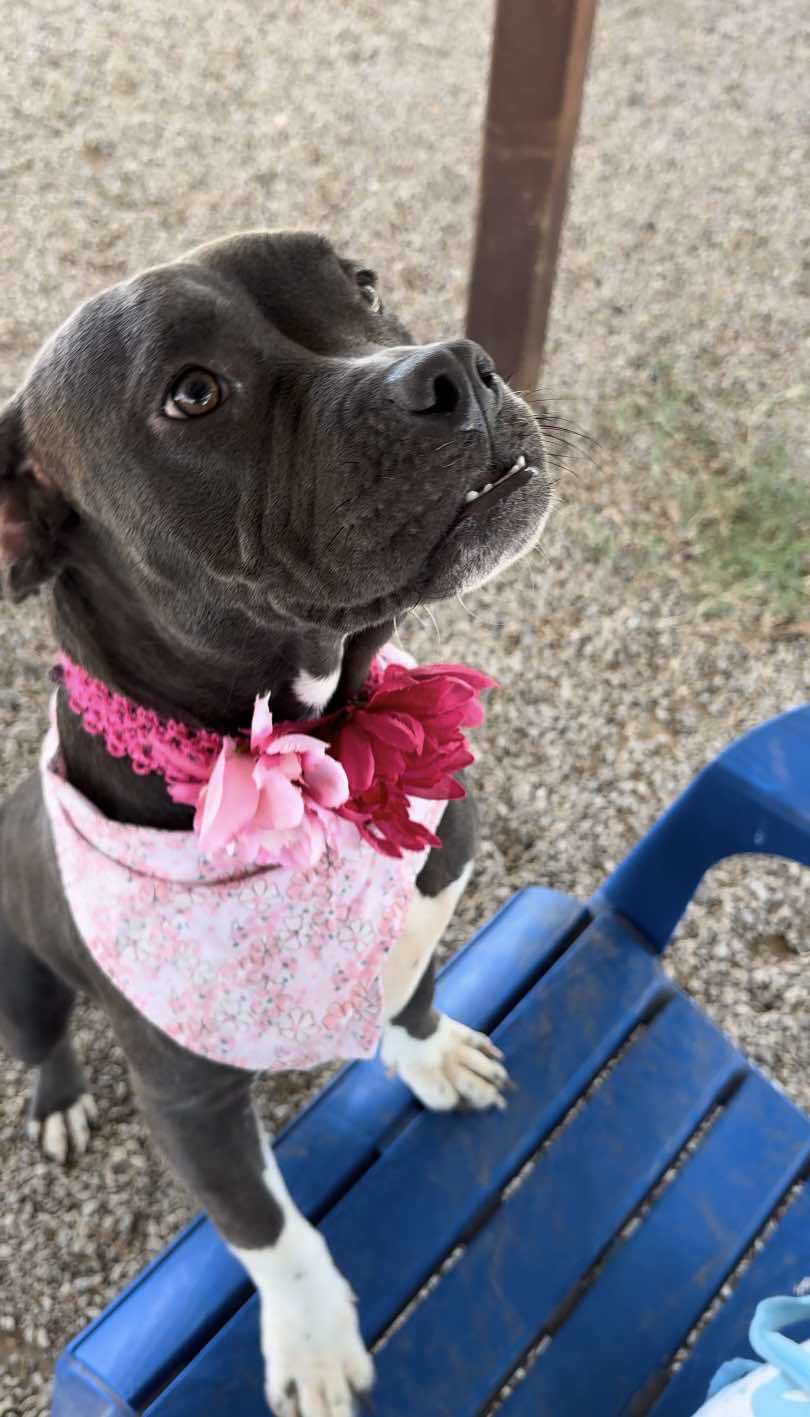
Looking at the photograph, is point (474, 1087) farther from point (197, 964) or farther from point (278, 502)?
point (278, 502)

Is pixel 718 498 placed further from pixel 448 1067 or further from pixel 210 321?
pixel 210 321

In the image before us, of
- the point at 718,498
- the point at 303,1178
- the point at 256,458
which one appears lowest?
the point at 303,1178

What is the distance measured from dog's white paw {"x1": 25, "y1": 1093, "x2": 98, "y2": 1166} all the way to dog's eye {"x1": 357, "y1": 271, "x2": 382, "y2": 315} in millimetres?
1464

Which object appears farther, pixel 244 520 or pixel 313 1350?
pixel 313 1350

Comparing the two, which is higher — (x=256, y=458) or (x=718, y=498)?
(x=256, y=458)

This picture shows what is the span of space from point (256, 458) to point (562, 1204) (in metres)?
1.15

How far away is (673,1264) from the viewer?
166 centimetres

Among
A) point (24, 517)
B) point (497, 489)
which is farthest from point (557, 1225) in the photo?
point (24, 517)

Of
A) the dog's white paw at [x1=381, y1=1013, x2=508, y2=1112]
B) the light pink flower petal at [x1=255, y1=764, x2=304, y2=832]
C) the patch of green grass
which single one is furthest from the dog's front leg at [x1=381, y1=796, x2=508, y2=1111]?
the patch of green grass

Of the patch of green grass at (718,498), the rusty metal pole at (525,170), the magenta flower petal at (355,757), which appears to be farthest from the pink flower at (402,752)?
the patch of green grass at (718,498)

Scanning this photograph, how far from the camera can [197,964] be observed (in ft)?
4.47

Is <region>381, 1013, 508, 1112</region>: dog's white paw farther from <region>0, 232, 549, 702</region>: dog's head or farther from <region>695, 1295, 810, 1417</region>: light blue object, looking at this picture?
<region>0, 232, 549, 702</region>: dog's head

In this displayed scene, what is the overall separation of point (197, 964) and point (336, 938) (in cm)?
17

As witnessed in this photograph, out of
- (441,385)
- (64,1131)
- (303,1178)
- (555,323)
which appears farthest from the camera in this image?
(555,323)
